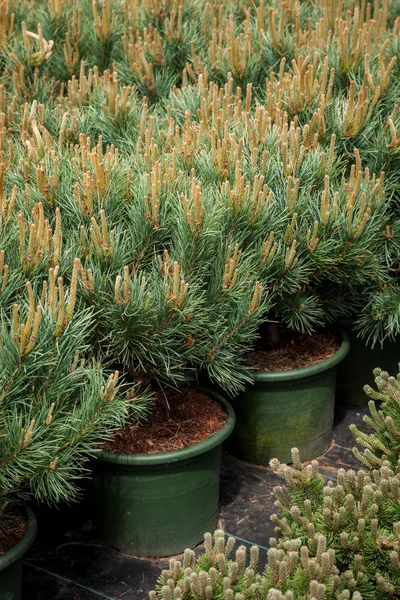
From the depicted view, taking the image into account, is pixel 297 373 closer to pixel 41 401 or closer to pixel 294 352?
pixel 294 352

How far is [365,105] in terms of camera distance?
300cm

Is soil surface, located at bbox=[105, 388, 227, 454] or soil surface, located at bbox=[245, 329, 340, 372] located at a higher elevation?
soil surface, located at bbox=[245, 329, 340, 372]

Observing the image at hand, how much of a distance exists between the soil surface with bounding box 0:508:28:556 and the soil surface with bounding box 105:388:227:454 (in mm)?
370

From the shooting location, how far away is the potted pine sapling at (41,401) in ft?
6.29

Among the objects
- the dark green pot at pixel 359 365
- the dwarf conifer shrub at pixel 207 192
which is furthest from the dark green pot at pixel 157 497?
→ the dark green pot at pixel 359 365

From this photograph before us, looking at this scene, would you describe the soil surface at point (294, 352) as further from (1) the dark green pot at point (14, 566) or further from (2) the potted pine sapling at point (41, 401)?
(1) the dark green pot at point (14, 566)

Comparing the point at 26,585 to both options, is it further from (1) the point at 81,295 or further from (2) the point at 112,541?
(1) the point at 81,295

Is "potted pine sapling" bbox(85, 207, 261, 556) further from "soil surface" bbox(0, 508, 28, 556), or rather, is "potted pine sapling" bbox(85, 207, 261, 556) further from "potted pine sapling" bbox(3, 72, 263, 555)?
"soil surface" bbox(0, 508, 28, 556)

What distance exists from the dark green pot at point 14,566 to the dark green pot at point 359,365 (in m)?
1.79

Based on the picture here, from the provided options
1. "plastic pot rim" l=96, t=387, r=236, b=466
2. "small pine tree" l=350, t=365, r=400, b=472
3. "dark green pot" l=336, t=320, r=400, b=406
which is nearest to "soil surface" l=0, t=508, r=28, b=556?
"plastic pot rim" l=96, t=387, r=236, b=466

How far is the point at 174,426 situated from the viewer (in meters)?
2.69

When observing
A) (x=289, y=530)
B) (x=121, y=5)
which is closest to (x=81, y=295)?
(x=289, y=530)

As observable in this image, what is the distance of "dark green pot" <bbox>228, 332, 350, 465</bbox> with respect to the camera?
118 inches

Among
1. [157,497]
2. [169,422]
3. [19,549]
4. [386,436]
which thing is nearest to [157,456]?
[157,497]
